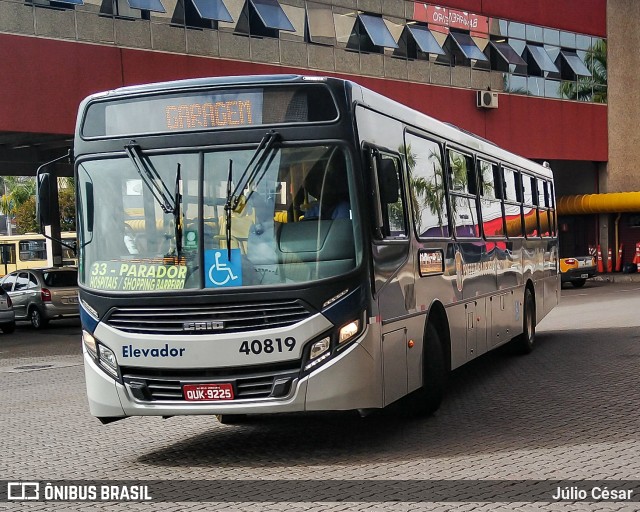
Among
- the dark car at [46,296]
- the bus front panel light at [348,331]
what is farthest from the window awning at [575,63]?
the bus front panel light at [348,331]

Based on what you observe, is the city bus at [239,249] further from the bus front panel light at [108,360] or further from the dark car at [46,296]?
the dark car at [46,296]

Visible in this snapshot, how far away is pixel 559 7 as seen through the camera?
146 feet

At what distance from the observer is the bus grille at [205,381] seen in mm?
8062

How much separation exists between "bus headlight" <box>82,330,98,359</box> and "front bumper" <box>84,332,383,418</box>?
29 centimetres

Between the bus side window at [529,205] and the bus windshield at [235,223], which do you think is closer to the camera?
the bus windshield at [235,223]

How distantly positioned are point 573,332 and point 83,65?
522 inches

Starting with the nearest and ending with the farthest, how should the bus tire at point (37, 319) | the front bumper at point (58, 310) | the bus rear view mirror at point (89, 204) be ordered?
the bus rear view mirror at point (89, 204)
the front bumper at point (58, 310)
the bus tire at point (37, 319)

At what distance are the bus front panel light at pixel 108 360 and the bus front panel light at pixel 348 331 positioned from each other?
1.78m

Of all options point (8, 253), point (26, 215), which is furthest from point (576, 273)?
point (26, 215)

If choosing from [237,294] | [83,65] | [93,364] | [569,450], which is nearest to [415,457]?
[569,450]

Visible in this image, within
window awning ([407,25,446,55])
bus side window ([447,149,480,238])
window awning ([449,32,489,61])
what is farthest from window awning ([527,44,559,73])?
bus side window ([447,149,480,238])

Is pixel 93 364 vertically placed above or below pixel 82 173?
below

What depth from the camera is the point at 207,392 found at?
8125 millimetres

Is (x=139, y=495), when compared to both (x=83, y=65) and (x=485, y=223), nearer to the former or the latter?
(x=485, y=223)
